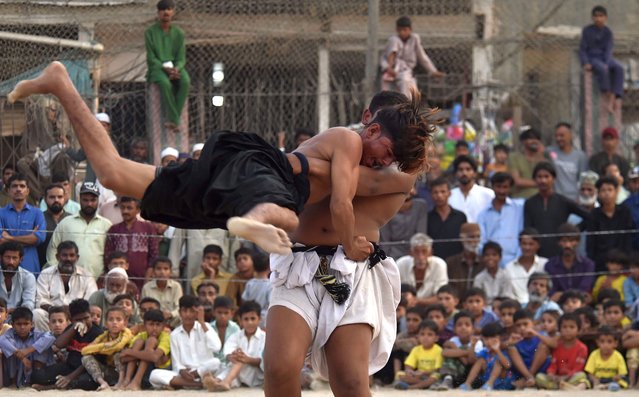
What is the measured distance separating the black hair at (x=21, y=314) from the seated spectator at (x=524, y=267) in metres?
4.17

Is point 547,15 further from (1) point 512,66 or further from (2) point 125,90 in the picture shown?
(2) point 125,90

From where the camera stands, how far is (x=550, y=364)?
35.6 feet

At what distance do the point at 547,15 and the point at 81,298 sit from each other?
738 cm

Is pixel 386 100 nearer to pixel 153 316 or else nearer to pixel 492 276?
pixel 153 316

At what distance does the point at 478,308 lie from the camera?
11.3 m

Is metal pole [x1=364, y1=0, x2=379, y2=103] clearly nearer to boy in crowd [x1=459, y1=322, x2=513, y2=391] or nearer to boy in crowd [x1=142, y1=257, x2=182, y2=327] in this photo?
boy in crowd [x1=142, y1=257, x2=182, y2=327]

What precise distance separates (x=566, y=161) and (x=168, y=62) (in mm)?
4226

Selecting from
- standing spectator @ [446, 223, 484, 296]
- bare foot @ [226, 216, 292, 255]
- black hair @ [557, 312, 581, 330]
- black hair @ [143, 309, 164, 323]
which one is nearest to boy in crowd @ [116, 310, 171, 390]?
black hair @ [143, 309, 164, 323]

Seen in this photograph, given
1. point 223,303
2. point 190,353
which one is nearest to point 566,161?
point 223,303

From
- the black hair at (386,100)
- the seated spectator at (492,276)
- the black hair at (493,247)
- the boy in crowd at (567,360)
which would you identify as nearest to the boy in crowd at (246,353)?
the seated spectator at (492,276)

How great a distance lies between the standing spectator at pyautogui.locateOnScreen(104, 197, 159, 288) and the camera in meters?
11.6

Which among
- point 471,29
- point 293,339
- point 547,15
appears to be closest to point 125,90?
point 471,29

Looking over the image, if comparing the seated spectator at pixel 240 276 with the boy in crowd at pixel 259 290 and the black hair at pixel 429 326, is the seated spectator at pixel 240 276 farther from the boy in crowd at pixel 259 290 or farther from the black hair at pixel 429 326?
the black hair at pixel 429 326

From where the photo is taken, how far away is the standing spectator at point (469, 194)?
1262 centimetres
